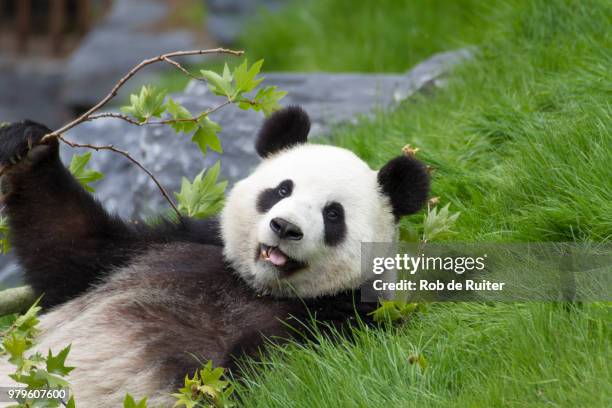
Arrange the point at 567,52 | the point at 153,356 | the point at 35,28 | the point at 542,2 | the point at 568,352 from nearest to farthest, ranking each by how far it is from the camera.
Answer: the point at 568,352 < the point at 153,356 < the point at 567,52 < the point at 542,2 < the point at 35,28

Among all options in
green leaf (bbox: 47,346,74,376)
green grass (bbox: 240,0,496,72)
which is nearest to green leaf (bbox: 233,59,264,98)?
green leaf (bbox: 47,346,74,376)

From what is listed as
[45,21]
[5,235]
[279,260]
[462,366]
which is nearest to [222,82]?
[279,260]

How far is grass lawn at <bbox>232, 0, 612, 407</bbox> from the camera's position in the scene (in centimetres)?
393

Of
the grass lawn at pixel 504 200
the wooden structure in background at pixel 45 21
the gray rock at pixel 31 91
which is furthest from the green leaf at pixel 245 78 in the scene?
the wooden structure in background at pixel 45 21

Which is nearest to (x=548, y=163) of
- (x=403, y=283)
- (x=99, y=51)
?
(x=403, y=283)

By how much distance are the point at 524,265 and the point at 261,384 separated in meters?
1.51

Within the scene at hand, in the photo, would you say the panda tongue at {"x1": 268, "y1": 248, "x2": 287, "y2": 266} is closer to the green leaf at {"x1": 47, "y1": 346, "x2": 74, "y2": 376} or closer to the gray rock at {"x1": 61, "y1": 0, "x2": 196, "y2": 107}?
the green leaf at {"x1": 47, "y1": 346, "x2": 74, "y2": 376}

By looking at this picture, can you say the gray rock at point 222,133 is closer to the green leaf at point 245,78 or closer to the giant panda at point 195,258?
the giant panda at point 195,258

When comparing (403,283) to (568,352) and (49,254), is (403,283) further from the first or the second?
(49,254)

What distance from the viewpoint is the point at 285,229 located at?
450 centimetres

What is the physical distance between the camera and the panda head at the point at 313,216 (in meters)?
4.62

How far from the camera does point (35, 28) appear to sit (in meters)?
16.4

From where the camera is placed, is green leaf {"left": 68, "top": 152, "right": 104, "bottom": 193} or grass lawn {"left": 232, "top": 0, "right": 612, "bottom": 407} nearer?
grass lawn {"left": 232, "top": 0, "right": 612, "bottom": 407}

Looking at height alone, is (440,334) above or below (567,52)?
below
